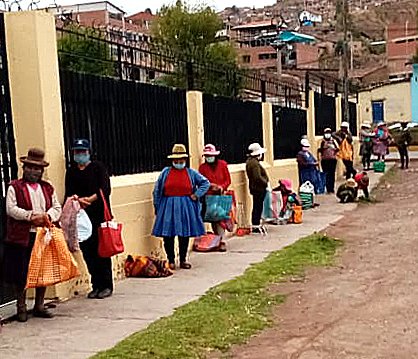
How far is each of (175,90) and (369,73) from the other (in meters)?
61.2

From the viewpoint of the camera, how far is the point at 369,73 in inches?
2798

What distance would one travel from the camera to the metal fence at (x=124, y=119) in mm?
9109

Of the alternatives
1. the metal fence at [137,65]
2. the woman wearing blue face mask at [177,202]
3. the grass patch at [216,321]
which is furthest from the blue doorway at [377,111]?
the woman wearing blue face mask at [177,202]

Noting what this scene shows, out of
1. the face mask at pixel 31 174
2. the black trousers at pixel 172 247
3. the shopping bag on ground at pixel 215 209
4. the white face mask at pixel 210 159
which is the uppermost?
the face mask at pixel 31 174

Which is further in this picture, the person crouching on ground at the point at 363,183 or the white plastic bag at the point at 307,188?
the person crouching on ground at the point at 363,183

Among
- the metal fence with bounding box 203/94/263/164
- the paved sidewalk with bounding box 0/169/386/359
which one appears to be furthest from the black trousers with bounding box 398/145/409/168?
the paved sidewalk with bounding box 0/169/386/359

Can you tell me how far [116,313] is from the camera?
309 inches

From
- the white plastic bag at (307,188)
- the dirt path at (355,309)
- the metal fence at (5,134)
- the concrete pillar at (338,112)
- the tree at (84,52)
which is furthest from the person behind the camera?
the concrete pillar at (338,112)

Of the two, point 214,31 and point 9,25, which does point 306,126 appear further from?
point 214,31

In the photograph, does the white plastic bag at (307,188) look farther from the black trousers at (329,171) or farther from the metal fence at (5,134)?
the metal fence at (5,134)

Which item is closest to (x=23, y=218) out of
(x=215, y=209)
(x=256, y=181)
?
(x=215, y=209)

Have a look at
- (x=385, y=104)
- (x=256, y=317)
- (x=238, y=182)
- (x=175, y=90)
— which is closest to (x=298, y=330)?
(x=256, y=317)

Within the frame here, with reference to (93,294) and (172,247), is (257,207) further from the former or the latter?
(93,294)

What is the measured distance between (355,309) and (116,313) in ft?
7.59
